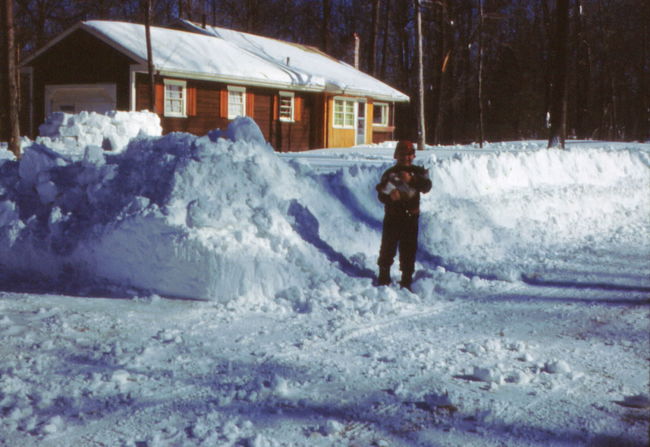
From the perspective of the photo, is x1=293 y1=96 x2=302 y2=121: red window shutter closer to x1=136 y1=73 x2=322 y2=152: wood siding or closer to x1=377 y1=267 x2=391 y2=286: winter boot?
x1=136 y1=73 x2=322 y2=152: wood siding

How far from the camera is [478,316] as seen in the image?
5879 millimetres

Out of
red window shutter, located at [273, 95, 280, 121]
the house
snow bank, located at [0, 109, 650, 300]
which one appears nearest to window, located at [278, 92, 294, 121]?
the house

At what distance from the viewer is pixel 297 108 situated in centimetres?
2692

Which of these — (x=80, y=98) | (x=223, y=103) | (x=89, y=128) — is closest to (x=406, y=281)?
(x=89, y=128)

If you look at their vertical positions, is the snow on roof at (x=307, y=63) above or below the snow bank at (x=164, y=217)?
above

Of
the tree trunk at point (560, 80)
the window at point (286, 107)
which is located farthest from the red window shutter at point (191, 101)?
the tree trunk at point (560, 80)

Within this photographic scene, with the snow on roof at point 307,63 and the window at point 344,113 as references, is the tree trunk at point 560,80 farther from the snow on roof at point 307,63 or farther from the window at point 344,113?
the window at point 344,113

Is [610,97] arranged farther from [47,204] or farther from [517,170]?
[47,204]

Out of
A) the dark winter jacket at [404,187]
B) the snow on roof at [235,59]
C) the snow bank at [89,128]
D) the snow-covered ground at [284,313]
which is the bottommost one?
the snow-covered ground at [284,313]

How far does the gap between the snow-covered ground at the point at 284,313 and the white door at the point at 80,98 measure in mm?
15497

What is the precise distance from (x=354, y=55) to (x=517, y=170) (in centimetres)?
2456

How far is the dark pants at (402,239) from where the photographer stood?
6746 millimetres

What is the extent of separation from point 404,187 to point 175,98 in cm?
1773

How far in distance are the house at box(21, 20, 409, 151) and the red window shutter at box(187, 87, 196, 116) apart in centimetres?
3
